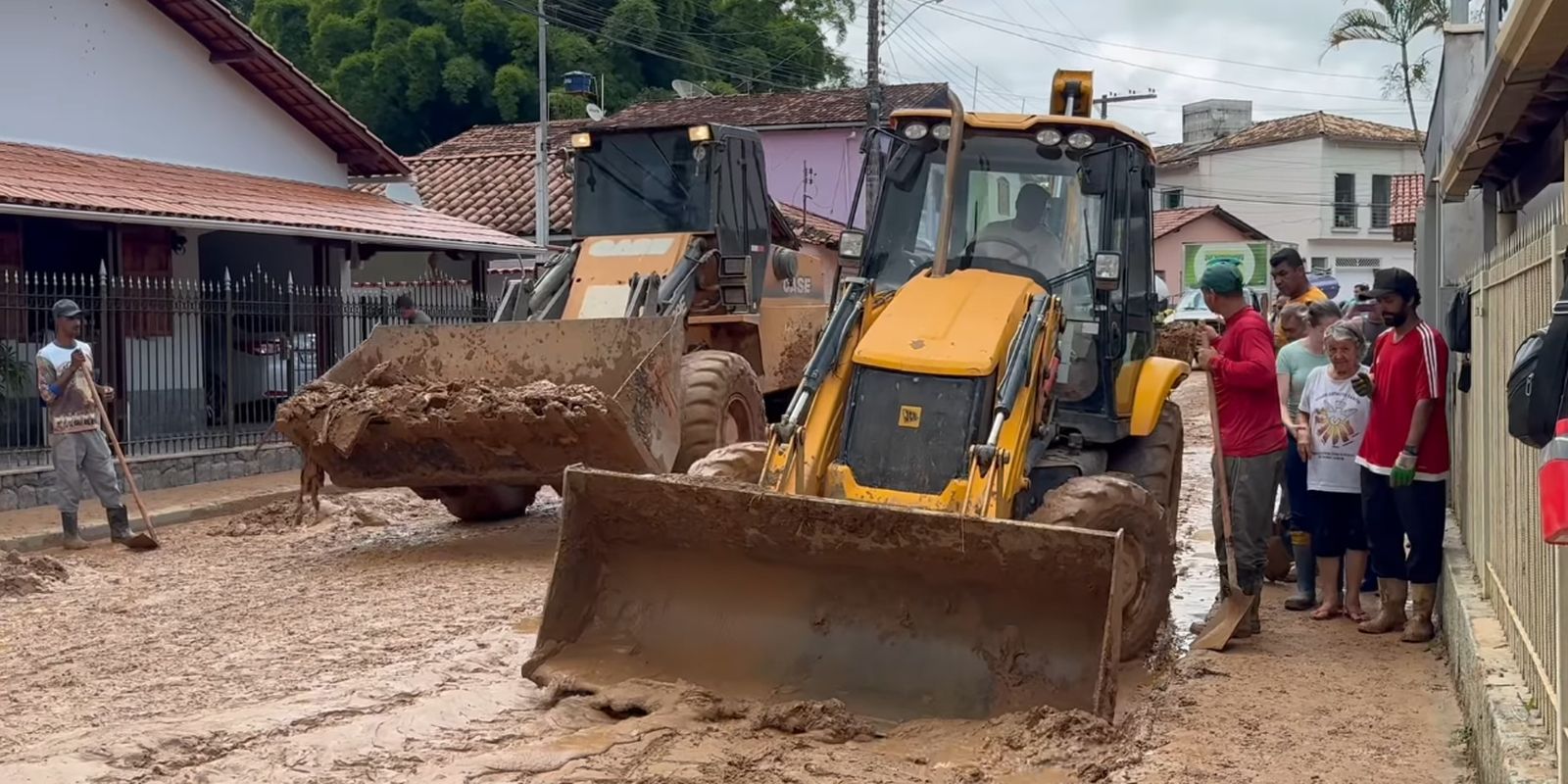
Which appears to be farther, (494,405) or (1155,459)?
(494,405)

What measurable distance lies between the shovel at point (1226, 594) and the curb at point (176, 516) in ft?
20.2

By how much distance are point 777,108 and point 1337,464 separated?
104ft

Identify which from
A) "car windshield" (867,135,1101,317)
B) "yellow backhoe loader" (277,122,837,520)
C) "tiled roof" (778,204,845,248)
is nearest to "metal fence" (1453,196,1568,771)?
"car windshield" (867,135,1101,317)

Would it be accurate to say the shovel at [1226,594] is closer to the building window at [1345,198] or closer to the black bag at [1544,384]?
the black bag at [1544,384]

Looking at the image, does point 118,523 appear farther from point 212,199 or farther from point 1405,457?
point 1405,457

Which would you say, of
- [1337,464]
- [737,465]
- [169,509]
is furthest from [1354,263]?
[737,465]

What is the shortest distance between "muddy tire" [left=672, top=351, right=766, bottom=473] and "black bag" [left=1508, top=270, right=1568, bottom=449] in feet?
25.2

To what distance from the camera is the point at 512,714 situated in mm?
6262

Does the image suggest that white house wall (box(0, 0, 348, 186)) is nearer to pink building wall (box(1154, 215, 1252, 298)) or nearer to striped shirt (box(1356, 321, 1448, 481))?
striped shirt (box(1356, 321, 1448, 481))

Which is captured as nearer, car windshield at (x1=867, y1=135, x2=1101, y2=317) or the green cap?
car windshield at (x1=867, y1=135, x2=1101, y2=317)

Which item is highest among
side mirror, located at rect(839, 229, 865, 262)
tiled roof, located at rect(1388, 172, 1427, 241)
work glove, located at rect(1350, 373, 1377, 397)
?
tiled roof, located at rect(1388, 172, 1427, 241)

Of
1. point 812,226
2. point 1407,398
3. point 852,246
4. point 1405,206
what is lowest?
point 1407,398

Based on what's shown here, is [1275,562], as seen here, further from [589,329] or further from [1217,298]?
[589,329]

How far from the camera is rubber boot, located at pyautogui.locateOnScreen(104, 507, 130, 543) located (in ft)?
38.6
